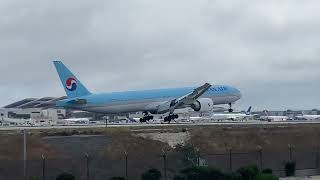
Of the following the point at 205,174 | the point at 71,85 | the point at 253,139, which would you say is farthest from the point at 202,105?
the point at 205,174

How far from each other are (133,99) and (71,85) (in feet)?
24.4

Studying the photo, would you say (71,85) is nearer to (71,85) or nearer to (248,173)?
(71,85)

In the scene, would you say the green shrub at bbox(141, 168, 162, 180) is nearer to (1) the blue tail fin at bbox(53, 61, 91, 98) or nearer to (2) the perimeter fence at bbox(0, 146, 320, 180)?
(2) the perimeter fence at bbox(0, 146, 320, 180)

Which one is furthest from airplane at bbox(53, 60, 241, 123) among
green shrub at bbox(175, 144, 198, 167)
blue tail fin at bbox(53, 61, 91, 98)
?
green shrub at bbox(175, 144, 198, 167)

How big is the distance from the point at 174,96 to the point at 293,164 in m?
42.8

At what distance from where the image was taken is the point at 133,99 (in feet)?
257

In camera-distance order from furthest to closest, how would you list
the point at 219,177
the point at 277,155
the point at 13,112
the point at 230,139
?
the point at 13,112, the point at 230,139, the point at 277,155, the point at 219,177

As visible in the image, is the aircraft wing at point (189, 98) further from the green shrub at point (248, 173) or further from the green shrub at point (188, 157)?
the green shrub at point (248, 173)

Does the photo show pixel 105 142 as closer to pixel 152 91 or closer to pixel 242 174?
pixel 242 174

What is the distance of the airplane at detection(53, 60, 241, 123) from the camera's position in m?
76.8

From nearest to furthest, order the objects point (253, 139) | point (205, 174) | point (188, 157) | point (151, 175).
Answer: point (205, 174) < point (151, 175) < point (188, 157) < point (253, 139)

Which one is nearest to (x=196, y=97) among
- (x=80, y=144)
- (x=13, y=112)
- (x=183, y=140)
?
(x=183, y=140)

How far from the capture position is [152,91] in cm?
8025

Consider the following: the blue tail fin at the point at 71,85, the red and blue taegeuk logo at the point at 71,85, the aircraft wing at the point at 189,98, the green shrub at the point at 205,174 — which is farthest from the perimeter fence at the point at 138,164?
the red and blue taegeuk logo at the point at 71,85
